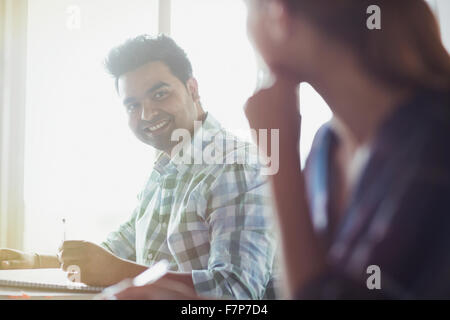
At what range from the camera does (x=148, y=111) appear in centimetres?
108

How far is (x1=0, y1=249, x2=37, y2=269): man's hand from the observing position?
1052 millimetres

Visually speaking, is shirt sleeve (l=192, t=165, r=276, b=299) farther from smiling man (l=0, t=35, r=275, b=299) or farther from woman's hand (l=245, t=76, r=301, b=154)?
woman's hand (l=245, t=76, r=301, b=154)

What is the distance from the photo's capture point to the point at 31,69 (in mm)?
1717

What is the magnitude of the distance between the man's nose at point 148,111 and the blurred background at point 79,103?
16 centimetres

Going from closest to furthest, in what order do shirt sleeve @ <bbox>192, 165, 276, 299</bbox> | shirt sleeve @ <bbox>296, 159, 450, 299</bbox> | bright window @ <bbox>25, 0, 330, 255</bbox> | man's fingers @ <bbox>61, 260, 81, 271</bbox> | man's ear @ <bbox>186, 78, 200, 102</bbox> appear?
shirt sleeve @ <bbox>296, 159, 450, 299</bbox> < shirt sleeve @ <bbox>192, 165, 276, 299</bbox> < man's fingers @ <bbox>61, 260, 81, 271</bbox> < man's ear @ <bbox>186, 78, 200, 102</bbox> < bright window @ <bbox>25, 0, 330, 255</bbox>

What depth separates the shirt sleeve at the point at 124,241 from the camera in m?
1.15

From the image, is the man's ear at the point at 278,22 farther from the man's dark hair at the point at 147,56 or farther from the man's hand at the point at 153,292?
the man's dark hair at the point at 147,56

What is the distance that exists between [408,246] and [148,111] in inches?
34.2

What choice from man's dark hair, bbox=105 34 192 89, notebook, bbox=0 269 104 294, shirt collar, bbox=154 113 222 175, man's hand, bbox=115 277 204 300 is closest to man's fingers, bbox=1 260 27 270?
notebook, bbox=0 269 104 294

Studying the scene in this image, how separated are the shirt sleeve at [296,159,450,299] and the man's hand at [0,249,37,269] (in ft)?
3.12

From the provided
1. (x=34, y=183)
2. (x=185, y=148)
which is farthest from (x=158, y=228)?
(x=34, y=183)

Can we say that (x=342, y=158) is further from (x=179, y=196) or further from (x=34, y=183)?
(x=34, y=183)

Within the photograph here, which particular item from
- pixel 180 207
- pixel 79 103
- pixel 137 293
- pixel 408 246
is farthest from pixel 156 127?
pixel 408 246
